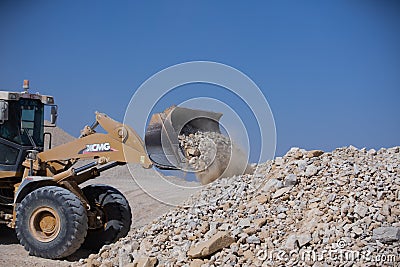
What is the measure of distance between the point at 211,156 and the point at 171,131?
Answer: 74 cm

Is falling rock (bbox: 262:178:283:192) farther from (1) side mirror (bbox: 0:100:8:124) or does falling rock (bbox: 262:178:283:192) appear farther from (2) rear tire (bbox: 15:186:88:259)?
(1) side mirror (bbox: 0:100:8:124)

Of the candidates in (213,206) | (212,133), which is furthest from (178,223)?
(212,133)

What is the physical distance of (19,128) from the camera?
31.6 feet

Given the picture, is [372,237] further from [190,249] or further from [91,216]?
[91,216]

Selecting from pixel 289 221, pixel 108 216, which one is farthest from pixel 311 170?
pixel 108 216

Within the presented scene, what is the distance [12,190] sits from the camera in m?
9.85

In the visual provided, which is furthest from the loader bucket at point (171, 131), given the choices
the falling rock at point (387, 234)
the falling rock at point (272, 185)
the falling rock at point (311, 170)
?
the falling rock at point (387, 234)

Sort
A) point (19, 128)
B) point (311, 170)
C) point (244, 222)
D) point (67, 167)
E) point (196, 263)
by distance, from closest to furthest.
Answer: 1. point (196, 263)
2. point (244, 222)
3. point (311, 170)
4. point (67, 167)
5. point (19, 128)

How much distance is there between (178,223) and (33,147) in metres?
3.53

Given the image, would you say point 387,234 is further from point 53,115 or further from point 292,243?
point 53,115

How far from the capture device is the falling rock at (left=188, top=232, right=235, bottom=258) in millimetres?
6324

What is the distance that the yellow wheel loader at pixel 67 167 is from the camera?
8172 mm

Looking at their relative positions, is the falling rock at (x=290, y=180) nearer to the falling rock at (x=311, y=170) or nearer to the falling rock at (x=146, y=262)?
the falling rock at (x=311, y=170)

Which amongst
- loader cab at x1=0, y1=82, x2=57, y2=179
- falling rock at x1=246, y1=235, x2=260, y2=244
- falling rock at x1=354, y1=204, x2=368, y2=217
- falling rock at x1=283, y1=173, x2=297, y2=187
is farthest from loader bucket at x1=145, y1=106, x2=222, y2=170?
falling rock at x1=354, y1=204, x2=368, y2=217
